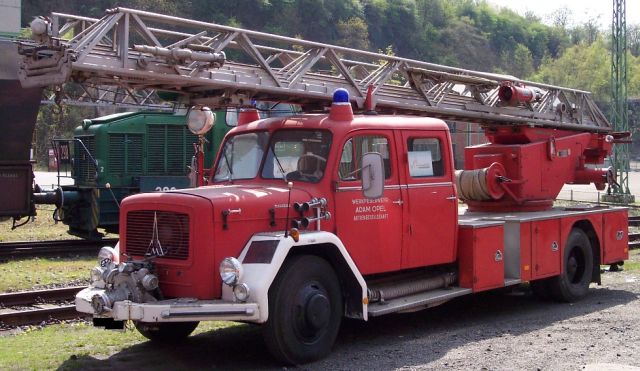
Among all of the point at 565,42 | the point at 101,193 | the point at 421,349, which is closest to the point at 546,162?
the point at 421,349

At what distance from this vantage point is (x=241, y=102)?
8578 millimetres

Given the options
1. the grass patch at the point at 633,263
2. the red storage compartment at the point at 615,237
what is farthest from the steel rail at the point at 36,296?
the grass patch at the point at 633,263

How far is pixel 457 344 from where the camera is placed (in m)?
8.24

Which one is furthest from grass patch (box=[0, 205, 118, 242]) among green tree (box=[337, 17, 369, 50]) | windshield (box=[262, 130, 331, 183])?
green tree (box=[337, 17, 369, 50])

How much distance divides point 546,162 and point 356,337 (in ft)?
15.3

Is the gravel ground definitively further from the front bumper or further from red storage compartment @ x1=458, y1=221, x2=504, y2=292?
the front bumper

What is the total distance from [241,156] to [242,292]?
7.21ft

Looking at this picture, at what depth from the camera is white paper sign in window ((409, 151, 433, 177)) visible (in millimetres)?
8783

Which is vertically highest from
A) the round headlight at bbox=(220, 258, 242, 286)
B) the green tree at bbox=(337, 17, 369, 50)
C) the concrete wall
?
the green tree at bbox=(337, 17, 369, 50)

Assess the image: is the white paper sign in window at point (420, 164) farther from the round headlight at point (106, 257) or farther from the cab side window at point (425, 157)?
the round headlight at point (106, 257)

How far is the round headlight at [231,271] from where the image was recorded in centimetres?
682

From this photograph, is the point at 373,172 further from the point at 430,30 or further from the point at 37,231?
the point at 430,30

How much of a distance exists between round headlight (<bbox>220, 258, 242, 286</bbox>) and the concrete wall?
873 inches

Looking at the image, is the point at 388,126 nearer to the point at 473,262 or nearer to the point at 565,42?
the point at 473,262
